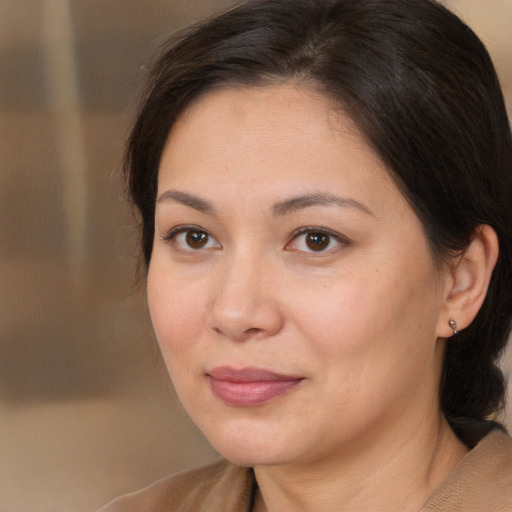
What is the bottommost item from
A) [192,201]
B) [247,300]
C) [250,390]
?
[250,390]

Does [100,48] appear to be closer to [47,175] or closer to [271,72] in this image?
[47,175]

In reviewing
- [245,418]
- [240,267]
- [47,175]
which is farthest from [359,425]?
[47,175]

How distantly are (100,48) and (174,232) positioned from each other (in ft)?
1.97

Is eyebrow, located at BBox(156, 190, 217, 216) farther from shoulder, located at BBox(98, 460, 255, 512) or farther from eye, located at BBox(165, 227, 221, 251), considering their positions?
shoulder, located at BBox(98, 460, 255, 512)

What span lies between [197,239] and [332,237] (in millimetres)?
171

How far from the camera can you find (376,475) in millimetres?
1212

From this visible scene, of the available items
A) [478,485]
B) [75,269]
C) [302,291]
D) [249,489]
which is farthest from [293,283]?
[75,269]

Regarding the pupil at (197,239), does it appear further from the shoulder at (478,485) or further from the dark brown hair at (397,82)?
the shoulder at (478,485)

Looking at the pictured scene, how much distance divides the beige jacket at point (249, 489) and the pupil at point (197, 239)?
1.28 ft

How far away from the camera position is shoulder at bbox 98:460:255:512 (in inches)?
55.6

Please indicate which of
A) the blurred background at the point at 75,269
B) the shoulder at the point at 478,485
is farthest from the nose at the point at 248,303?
the blurred background at the point at 75,269

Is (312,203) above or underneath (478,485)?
above

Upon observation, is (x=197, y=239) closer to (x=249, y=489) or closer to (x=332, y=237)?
(x=332, y=237)

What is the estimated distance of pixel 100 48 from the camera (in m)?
1.70
